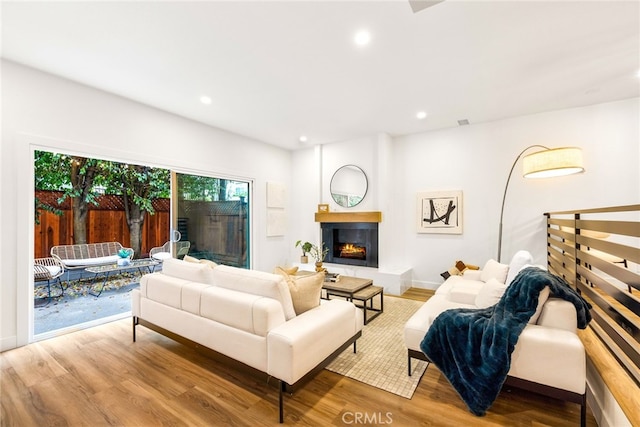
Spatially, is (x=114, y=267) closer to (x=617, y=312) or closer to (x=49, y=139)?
(x=49, y=139)

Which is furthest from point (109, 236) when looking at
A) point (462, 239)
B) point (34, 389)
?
point (462, 239)

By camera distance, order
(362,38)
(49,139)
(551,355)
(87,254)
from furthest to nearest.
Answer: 1. (87,254)
2. (49,139)
3. (362,38)
4. (551,355)

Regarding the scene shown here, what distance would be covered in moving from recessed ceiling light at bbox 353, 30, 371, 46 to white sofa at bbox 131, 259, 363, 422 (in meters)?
2.11

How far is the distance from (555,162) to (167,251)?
6442 millimetres

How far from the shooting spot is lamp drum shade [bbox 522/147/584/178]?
119 inches

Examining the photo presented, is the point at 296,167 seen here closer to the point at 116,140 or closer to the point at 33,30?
the point at 116,140

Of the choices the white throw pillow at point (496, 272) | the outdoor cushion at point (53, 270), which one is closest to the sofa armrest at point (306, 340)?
the white throw pillow at point (496, 272)

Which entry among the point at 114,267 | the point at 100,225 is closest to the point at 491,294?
the point at 114,267

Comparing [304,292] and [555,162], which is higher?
[555,162]

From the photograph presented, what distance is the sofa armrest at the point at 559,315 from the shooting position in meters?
1.80

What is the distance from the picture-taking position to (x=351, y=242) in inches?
216

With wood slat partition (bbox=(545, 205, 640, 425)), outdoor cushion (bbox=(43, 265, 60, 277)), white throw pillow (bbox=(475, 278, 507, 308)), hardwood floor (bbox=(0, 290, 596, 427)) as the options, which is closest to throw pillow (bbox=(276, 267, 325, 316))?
hardwood floor (bbox=(0, 290, 596, 427))

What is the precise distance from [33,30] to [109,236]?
4.07 m

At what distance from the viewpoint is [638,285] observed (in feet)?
5.03
